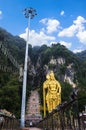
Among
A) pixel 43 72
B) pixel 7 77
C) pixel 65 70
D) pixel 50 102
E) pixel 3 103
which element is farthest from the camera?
pixel 43 72

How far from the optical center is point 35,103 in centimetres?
5425

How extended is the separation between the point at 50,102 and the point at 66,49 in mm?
63139

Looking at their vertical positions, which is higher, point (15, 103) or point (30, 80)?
point (30, 80)

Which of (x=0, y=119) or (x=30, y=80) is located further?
(x=30, y=80)

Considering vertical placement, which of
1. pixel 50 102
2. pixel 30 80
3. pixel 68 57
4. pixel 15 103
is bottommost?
pixel 50 102

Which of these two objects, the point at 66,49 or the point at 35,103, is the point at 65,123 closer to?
the point at 35,103

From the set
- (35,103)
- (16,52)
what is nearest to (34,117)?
(35,103)

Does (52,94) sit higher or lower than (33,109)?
lower

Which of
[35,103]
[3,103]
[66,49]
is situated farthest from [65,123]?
[66,49]

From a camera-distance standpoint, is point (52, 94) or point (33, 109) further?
point (33, 109)

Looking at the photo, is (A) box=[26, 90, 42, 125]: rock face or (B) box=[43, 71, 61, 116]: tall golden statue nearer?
(B) box=[43, 71, 61, 116]: tall golden statue

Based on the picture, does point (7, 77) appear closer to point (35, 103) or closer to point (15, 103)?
point (35, 103)

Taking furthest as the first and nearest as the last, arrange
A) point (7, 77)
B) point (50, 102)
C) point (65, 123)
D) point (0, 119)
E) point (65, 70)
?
point (65, 70) → point (7, 77) → point (50, 102) → point (0, 119) → point (65, 123)

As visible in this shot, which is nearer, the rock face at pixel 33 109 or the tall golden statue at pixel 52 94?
the tall golden statue at pixel 52 94
